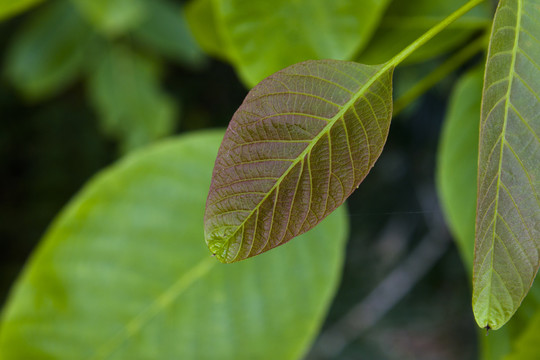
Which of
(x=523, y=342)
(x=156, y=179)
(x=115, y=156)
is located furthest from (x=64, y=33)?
(x=523, y=342)

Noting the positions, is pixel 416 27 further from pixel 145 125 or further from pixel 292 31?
pixel 145 125

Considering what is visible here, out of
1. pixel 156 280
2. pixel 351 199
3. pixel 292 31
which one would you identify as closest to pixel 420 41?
pixel 292 31

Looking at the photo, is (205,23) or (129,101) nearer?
(205,23)

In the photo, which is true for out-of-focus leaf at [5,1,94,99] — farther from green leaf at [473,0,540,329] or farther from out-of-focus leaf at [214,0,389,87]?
green leaf at [473,0,540,329]

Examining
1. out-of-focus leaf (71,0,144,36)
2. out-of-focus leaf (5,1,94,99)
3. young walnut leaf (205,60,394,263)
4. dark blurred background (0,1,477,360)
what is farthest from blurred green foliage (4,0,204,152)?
young walnut leaf (205,60,394,263)

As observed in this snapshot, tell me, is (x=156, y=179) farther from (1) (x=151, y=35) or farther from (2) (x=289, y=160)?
(1) (x=151, y=35)

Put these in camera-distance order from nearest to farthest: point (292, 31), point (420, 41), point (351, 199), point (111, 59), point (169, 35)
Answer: point (420, 41) < point (292, 31) < point (169, 35) < point (111, 59) < point (351, 199)
